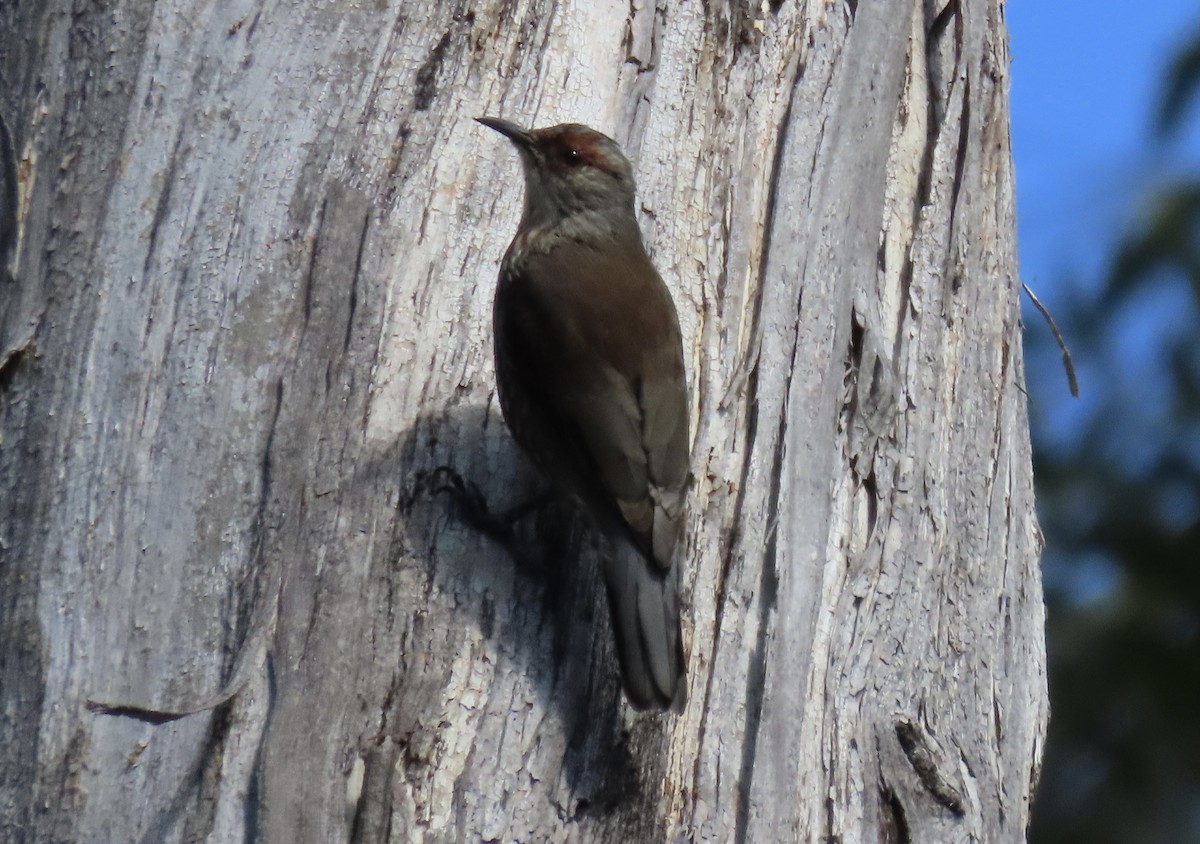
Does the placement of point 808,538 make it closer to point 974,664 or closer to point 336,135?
point 974,664

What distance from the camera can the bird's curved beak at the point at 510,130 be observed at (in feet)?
10.3

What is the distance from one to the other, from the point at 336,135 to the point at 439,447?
0.73 meters

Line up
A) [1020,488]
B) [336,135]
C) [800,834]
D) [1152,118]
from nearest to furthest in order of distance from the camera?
1. [800,834]
2. [336,135]
3. [1020,488]
4. [1152,118]

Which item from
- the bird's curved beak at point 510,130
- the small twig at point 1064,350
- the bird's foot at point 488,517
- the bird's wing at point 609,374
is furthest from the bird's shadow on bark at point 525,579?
the small twig at point 1064,350

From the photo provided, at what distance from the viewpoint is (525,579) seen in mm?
2805

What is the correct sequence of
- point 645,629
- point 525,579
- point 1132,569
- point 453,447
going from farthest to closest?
point 1132,569 < point 453,447 < point 525,579 < point 645,629

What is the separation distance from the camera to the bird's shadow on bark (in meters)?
2.69

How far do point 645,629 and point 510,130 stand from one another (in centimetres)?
118

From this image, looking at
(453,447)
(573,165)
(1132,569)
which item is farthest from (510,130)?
(1132,569)

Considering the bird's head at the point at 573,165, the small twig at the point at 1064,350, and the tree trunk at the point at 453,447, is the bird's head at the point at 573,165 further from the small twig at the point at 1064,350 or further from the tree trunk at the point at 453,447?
the small twig at the point at 1064,350

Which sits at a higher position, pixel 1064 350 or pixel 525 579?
pixel 1064 350

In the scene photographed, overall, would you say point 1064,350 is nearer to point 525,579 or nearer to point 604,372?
point 604,372

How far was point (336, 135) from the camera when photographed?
3057 mm

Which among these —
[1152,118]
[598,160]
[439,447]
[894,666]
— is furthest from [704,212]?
[1152,118]
